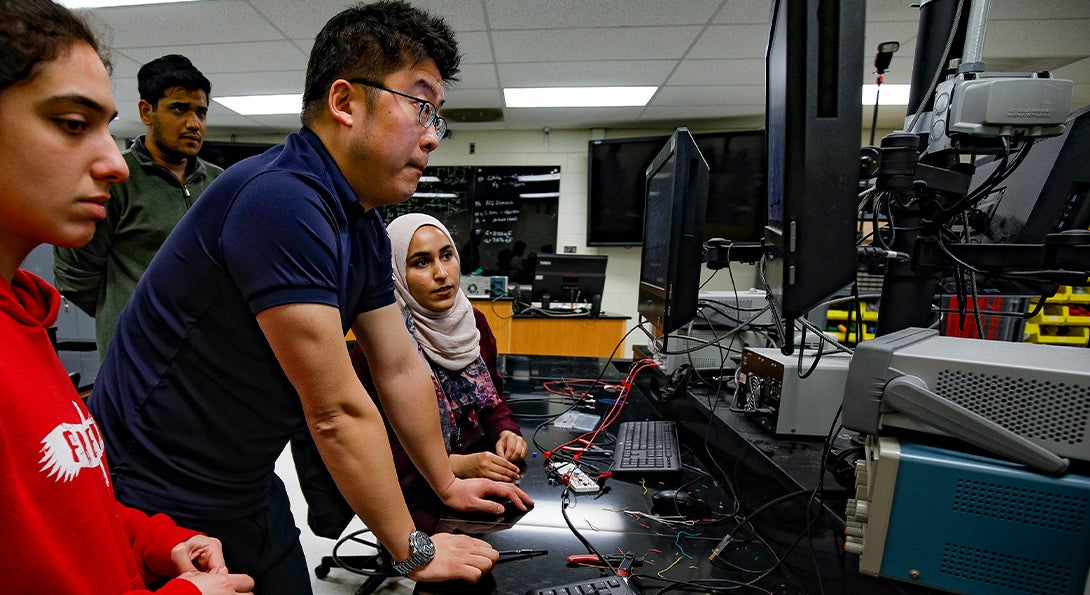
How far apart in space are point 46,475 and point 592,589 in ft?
1.96

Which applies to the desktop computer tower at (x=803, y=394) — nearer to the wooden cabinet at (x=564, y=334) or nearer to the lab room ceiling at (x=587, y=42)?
the lab room ceiling at (x=587, y=42)

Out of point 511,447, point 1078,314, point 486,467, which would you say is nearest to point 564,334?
point 511,447

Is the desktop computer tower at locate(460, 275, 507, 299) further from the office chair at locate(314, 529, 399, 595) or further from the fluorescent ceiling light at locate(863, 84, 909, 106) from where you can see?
the fluorescent ceiling light at locate(863, 84, 909, 106)

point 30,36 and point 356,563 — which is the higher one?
point 30,36

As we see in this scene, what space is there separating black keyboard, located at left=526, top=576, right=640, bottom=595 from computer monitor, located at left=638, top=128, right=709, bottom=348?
0.65 meters

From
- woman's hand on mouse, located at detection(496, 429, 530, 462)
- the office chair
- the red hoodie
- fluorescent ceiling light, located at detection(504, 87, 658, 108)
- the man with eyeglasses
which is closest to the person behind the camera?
the red hoodie

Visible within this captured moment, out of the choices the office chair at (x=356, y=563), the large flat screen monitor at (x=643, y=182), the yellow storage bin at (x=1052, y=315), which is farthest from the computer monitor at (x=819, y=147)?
the yellow storage bin at (x=1052, y=315)

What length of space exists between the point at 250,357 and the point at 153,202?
1344 millimetres

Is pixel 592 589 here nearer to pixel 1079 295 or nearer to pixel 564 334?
pixel 564 334

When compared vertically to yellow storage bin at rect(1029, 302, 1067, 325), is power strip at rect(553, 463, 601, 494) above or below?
below

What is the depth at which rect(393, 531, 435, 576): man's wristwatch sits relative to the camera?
721 mm

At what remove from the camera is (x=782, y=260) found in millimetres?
669

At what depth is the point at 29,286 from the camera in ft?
1.82

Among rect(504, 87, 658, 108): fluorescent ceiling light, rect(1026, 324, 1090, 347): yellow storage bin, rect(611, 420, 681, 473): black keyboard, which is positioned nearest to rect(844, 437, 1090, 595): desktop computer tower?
rect(611, 420, 681, 473): black keyboard
